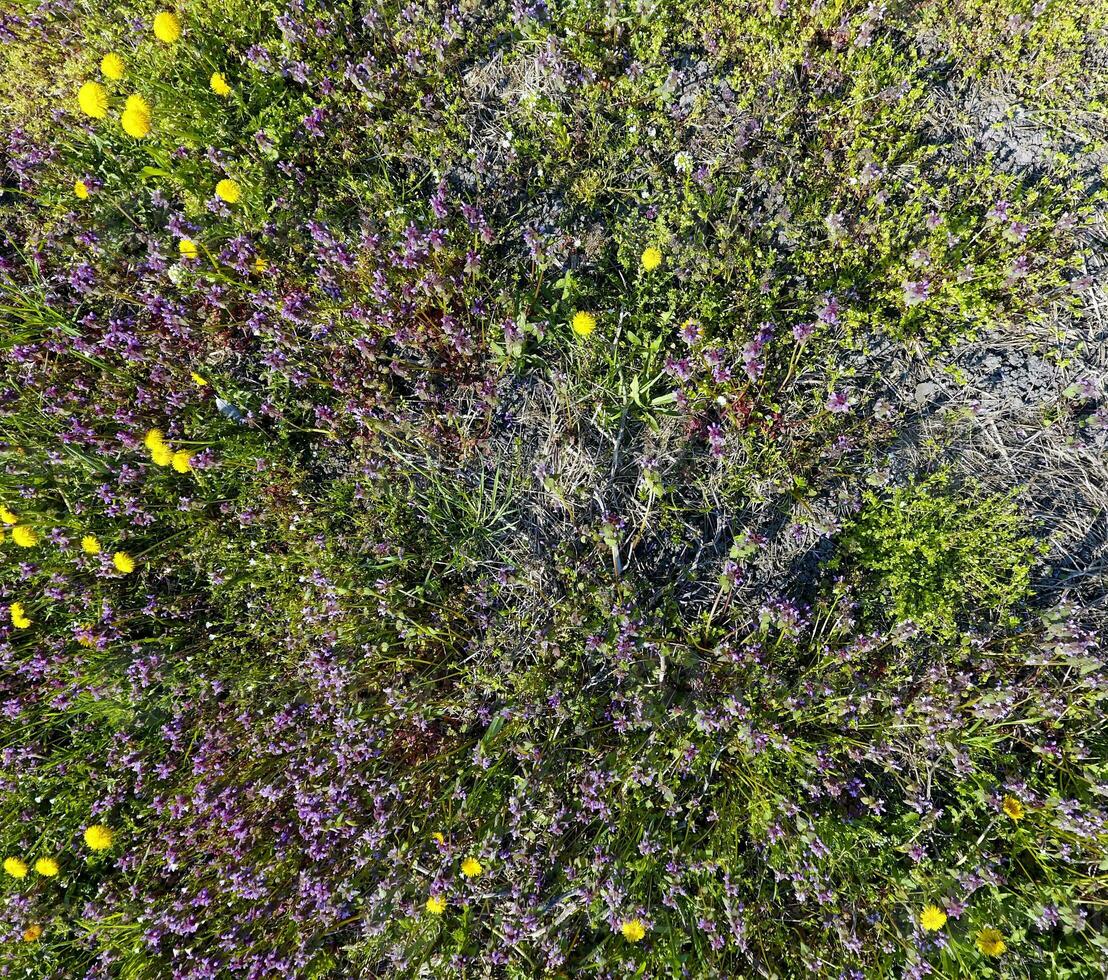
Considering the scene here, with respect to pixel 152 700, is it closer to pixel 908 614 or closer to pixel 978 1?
pixel 908 614

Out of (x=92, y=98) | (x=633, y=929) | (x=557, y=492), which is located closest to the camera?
(x=633, y=929)

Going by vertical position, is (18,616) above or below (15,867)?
above

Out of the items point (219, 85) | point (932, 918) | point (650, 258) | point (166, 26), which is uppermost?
point (650, 258)

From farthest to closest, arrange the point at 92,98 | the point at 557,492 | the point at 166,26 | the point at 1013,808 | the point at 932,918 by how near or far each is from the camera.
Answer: the point at 557,492 < the point at 92,98 < the point at 166,26 < the point at 1013,808 < the point at 932,918

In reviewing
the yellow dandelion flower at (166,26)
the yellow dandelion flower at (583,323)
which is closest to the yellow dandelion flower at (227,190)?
the yellow dandelion flower at (166,26)

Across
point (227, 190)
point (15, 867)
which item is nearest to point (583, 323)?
point (227, 190)

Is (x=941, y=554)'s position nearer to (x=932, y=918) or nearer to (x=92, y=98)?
(x=932, y=918)
